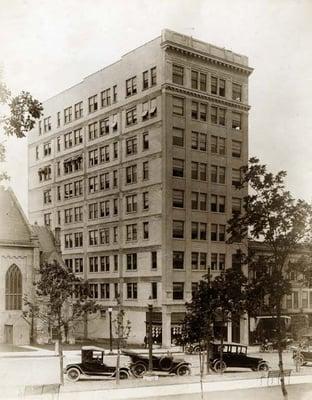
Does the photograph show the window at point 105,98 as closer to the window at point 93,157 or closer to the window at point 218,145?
the window at point 93,157

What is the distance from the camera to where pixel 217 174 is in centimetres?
3838

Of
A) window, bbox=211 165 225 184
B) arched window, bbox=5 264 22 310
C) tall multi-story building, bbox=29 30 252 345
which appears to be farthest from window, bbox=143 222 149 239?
arched window, bbox=5 264 22 310

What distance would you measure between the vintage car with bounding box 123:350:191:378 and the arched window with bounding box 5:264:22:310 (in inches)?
581

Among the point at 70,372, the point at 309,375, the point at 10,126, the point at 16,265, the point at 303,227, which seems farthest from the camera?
the point at 16,265

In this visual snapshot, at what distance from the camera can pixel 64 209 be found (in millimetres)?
40156

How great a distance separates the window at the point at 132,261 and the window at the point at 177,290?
280 cm

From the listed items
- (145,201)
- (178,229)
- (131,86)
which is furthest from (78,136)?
(178,229)

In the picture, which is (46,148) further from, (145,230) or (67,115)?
(145,230)

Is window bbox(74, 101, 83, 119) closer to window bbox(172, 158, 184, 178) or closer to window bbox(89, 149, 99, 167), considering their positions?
window bbox(89, 149, 99, 167)

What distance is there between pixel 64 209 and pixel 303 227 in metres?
22.2

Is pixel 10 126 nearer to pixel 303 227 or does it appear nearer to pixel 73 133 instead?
pixel 303 227

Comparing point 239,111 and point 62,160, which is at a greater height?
point 239,111

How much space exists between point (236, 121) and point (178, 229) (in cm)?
696

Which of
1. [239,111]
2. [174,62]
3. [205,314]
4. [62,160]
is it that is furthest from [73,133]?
[205,314]
